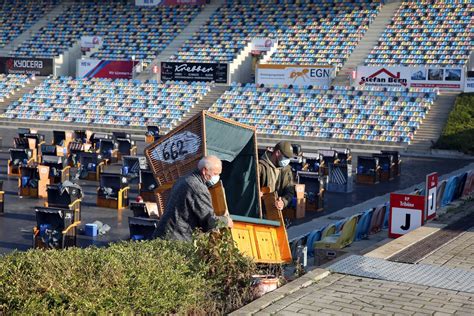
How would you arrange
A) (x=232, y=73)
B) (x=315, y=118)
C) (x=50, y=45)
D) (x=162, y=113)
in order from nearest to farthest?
(x=315, y=118)
(x=162, y=113)
(x=232, y=73)
(x=50, y=45)

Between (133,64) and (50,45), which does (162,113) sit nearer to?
(133,64)

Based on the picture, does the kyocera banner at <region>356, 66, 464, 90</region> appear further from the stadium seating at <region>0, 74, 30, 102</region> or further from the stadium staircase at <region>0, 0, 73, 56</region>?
the stadium staircase at <region>0, 0, 73, 56</region>

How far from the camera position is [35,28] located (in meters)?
60.6

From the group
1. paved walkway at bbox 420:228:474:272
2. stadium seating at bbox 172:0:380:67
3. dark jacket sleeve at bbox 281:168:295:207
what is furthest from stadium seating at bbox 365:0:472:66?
dark jacket sleeve at bbox 281:168:295:207

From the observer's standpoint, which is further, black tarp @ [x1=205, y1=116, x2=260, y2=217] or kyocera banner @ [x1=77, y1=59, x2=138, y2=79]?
kyocera banner @ [x1=77, y1=59, x2=138, y2=79]

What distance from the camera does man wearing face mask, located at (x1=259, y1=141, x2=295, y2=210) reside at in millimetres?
12766

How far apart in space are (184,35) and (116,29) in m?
5.49

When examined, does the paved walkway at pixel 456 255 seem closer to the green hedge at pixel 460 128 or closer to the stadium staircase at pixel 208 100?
the green hedge at pixel 460 128

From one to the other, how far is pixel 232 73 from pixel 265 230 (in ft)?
124

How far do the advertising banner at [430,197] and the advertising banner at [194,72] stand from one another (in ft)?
99.1

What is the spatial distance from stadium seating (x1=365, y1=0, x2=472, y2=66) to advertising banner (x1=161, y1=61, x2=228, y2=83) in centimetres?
796

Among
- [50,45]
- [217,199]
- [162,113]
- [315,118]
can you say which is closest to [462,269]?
[217,199]

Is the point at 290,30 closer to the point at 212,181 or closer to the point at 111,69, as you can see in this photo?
the point at 111,69

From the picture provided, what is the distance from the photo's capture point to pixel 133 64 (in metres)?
51.1
